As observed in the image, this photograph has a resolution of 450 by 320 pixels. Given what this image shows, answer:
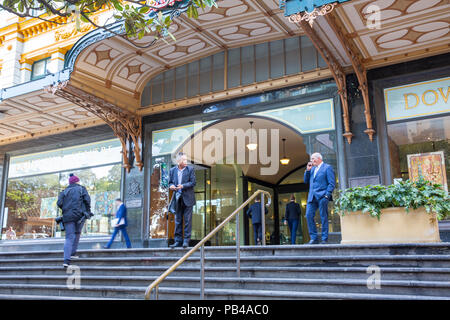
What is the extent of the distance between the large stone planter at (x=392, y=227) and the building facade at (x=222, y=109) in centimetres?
240

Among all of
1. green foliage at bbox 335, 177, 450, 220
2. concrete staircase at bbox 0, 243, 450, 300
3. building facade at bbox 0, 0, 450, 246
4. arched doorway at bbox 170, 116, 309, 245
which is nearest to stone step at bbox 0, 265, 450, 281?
concrete staircase at bbox 0, 243, 450, 300

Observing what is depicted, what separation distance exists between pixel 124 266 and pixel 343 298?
4082 millimetres

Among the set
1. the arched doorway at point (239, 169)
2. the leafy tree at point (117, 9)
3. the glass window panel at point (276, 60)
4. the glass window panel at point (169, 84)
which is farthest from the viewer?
the arched doorway at point (239, 169)

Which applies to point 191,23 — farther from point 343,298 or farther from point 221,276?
point 343,298

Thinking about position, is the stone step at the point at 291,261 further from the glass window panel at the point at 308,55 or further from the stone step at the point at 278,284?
the glass window panel at the point at 308,55

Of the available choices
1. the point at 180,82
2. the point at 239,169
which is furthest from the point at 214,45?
the point at 239,169

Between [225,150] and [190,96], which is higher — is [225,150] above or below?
below

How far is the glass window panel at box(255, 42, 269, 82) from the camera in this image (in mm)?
11375

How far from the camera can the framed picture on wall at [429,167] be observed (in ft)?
30.2

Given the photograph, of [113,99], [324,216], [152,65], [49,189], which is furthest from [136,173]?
[324,216]

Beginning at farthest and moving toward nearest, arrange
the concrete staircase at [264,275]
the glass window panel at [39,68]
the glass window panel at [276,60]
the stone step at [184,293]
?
the glass window panel at [39,68], the glass window panel at [276,60], the concrete staircase at [264,275], the stone step at [184,293]

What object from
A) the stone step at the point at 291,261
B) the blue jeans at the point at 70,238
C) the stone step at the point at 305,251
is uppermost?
the blue jeans at the point at 70,238

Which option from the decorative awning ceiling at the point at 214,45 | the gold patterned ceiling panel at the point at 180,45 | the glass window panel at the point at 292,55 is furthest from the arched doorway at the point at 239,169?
the decorative awning ceiling at the point at 214,45

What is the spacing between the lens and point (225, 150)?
49.4 ft
